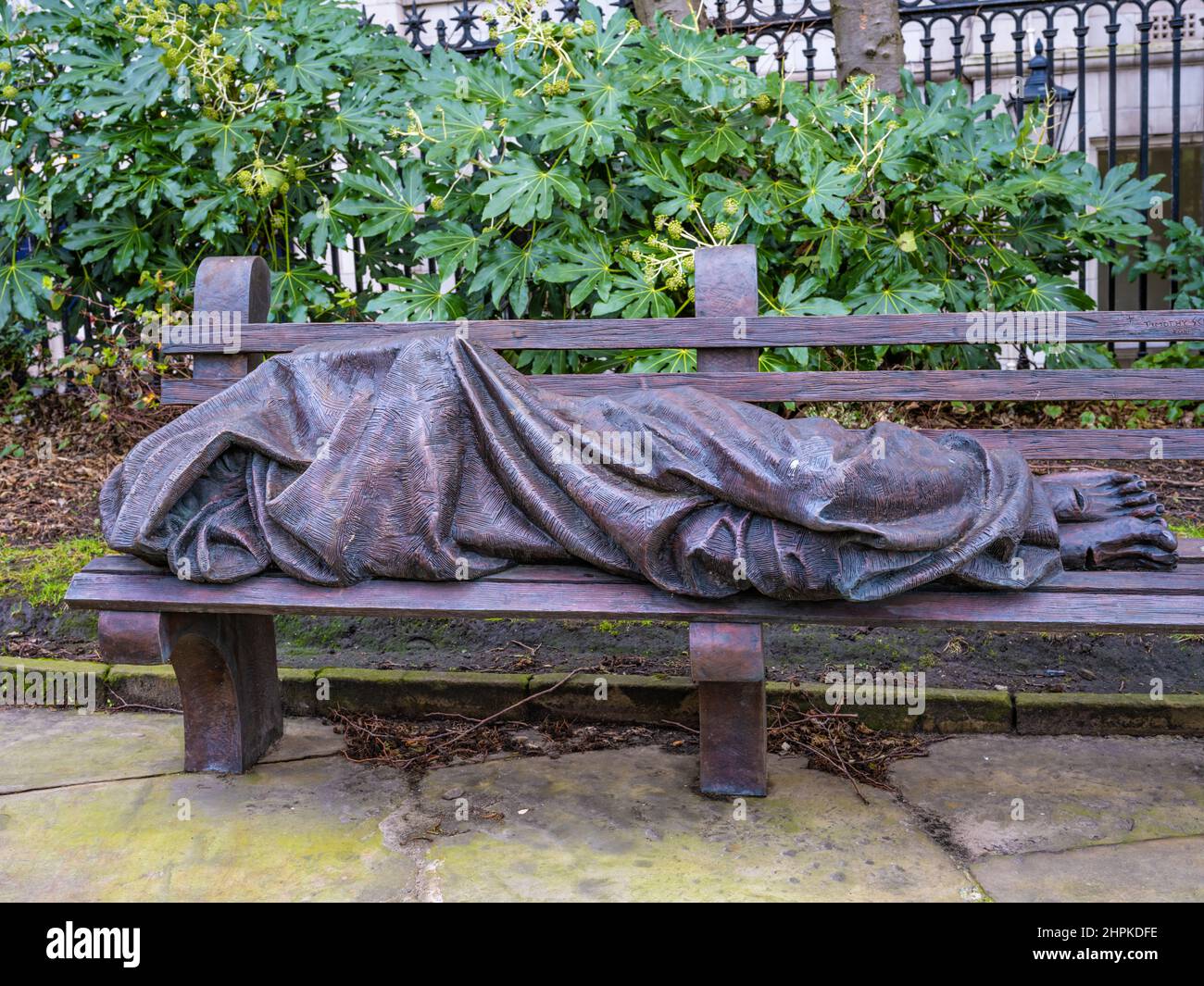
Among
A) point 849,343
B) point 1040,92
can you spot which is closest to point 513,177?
point 849,343

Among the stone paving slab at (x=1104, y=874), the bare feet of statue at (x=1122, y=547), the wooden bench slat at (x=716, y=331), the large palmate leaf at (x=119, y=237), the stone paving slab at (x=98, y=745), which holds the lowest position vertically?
the stone paving slab at (x=1104, y=874)

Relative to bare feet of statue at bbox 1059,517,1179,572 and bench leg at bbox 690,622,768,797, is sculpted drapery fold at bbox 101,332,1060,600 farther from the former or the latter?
bench leg at bbox 690,622,768,797

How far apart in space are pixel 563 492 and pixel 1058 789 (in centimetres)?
150

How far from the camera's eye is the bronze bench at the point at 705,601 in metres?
2.81

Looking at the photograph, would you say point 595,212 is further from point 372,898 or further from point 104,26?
point 372,898

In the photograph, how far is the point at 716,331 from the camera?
135 inches

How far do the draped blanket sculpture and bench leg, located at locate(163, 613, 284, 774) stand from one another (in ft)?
1.20

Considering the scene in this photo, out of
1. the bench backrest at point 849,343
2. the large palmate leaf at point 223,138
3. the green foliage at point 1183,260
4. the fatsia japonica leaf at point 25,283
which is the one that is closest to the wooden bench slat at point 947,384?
the bench backrest at point 849,343

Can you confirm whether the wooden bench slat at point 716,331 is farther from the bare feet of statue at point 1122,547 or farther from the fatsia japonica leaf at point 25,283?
the fatsia japonica leaf at point 25,283

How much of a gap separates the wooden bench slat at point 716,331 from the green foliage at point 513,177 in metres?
0.72

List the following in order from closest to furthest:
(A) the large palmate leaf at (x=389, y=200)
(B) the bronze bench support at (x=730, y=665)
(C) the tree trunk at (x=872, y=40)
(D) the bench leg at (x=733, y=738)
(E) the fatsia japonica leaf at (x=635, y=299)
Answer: (B) the bronze bench support at (x=730, y=665)
(D) the bench leg at (x=733, y=738)
(E) the fatsia japonica leaf at (x=635, y=299)
(A) the large palmate leaf at (x=389, y=200)
(C) the tree trunk at (x=872, y=40)

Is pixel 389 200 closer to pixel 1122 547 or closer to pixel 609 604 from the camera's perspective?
pixel 609 604

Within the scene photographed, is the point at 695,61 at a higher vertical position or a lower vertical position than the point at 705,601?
higher
